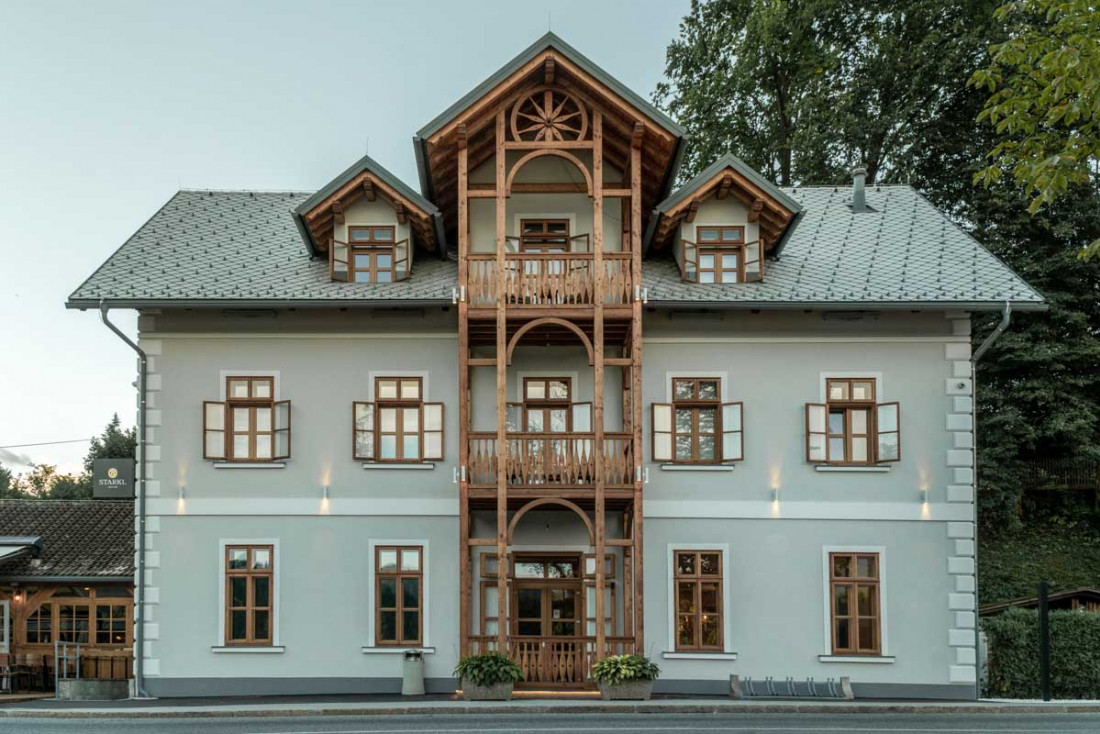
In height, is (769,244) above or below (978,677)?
above

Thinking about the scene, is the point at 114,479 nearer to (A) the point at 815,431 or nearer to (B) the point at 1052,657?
(A) the point at 815,431

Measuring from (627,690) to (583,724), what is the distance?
7.89 ft

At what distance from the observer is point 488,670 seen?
16875mm

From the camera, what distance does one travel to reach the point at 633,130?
18.2 metres

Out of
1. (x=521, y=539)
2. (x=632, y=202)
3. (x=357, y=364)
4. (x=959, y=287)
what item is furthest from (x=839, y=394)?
(x=357, y=364)

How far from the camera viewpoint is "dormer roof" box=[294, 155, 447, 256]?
18.8m

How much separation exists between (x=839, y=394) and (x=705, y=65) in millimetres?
18360

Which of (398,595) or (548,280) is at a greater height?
(548,280)

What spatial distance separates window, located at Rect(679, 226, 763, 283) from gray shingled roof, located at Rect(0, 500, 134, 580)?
12.9 metres

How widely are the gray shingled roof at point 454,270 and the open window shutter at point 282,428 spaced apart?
182cm

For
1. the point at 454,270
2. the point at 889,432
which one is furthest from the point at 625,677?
the point at 454,270

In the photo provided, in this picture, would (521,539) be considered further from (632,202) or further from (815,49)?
(815,49)

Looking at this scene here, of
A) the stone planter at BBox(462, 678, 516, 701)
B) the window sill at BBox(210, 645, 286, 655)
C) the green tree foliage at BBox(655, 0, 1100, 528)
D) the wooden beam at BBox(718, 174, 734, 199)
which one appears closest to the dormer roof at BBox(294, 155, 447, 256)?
the wooden beam at BBox(718, 174, 734, 199)

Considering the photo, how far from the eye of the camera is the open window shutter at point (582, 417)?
18.7 meters
